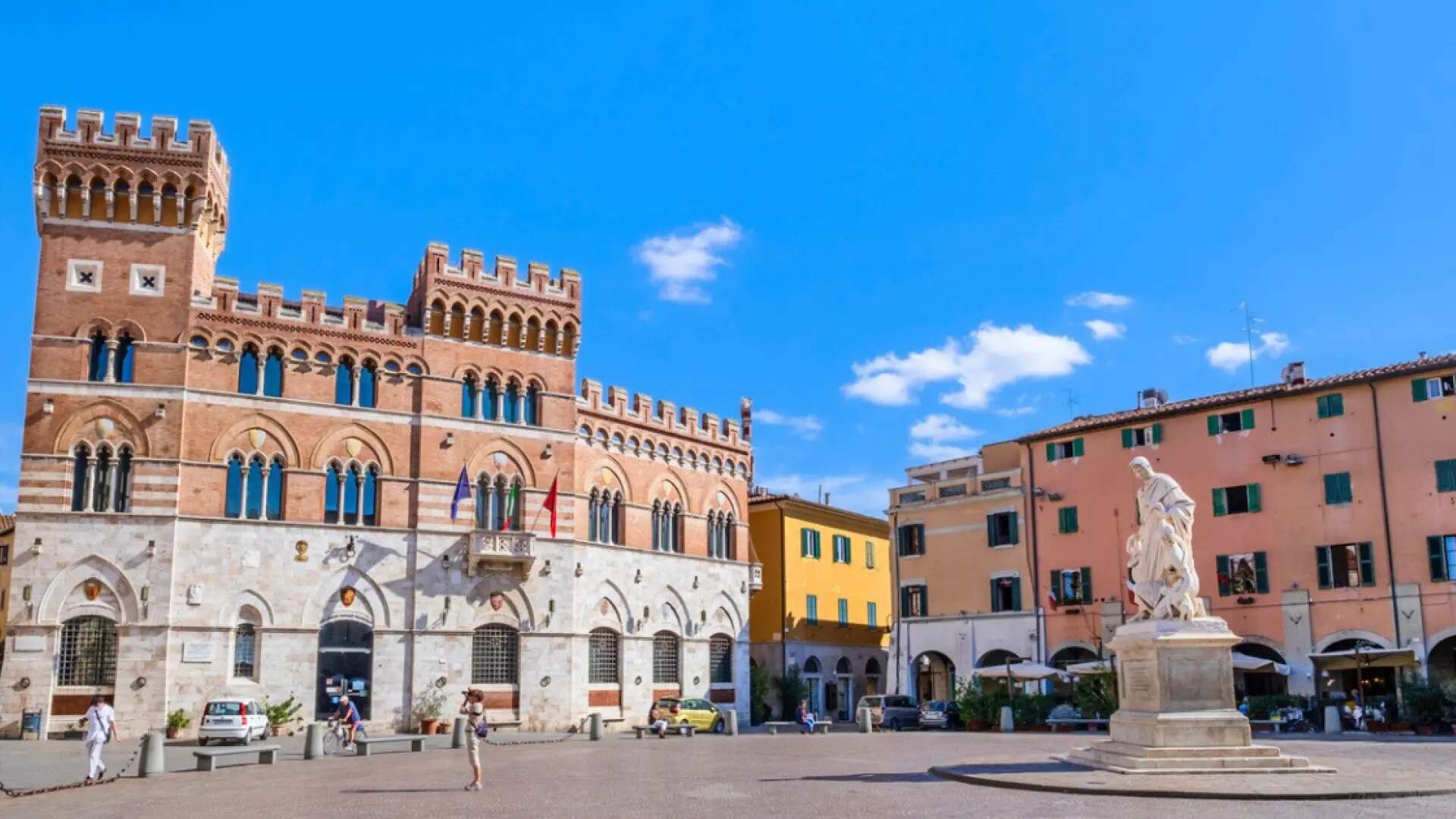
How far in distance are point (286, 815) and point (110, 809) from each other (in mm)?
3301

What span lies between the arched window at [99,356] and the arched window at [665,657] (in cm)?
2049

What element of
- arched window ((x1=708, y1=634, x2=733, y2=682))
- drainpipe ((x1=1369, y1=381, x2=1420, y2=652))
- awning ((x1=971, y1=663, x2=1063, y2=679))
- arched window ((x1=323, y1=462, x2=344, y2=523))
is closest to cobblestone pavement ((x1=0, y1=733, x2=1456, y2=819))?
arched window ((x1=323, y1=462, x2=344, y2=523))

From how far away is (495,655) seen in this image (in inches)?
1642

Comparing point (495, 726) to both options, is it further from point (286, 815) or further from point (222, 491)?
point (286, 815)

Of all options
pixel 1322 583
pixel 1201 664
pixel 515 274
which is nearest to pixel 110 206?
pixel 515 274

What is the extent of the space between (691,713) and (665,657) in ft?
15.1

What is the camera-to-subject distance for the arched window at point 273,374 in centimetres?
3931

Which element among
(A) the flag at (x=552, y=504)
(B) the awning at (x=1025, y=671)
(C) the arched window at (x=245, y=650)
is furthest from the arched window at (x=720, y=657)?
(C) the arched window at (x=245, y=650)

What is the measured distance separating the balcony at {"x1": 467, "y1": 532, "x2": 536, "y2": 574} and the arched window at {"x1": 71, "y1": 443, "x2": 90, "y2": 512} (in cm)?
1126

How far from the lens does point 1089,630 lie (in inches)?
1836

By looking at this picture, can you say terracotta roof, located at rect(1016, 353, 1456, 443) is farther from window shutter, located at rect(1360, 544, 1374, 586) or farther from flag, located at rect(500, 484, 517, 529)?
flag, located at rect(500, 484, 517, 529)

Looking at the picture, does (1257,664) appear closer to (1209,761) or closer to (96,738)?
(1209,761)

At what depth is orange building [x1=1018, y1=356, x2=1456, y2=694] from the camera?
1580 inches

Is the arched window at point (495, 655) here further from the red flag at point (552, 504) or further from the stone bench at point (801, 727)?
the stone bench at point (801, 727)
